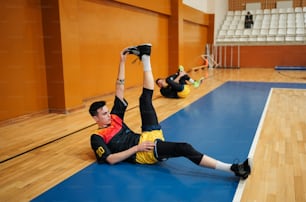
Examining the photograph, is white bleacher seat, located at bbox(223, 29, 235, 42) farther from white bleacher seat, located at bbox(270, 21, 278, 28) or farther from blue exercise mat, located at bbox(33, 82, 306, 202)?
blue exercise mat, located at bbox(33, 82, 306, 202)

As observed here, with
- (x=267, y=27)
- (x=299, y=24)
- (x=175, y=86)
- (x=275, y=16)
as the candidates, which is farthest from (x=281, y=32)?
(x=175, y=86)

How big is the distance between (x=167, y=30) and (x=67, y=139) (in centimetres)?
676

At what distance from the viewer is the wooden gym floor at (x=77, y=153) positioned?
8.15 feet

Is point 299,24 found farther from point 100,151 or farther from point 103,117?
point 100,151

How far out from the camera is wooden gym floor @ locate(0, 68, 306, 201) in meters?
2.48

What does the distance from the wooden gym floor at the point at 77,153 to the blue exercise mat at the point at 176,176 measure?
0.49 feet

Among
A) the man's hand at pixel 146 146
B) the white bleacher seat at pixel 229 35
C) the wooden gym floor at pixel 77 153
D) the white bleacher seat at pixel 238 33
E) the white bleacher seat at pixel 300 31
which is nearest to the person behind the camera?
the wooden gym floor at pixel 77 153

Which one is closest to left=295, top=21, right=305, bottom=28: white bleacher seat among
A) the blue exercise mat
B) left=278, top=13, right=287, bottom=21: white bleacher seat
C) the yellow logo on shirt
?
left=278, top=13, right=287, bottom=21: white bleacher seat

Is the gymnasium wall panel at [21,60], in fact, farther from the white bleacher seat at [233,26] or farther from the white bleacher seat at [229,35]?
the white bleacher seat at [233,26]

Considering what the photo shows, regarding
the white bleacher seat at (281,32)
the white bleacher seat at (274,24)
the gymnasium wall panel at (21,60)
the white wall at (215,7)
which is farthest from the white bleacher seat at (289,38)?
the gymnasium wall panel at (21,60)

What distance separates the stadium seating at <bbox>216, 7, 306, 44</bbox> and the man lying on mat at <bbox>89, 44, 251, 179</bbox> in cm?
1196

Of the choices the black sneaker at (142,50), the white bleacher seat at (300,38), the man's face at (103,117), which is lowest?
the man's face at (103,117)

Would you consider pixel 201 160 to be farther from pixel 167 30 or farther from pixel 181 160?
pixel 167 30

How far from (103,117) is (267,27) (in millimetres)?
13708
